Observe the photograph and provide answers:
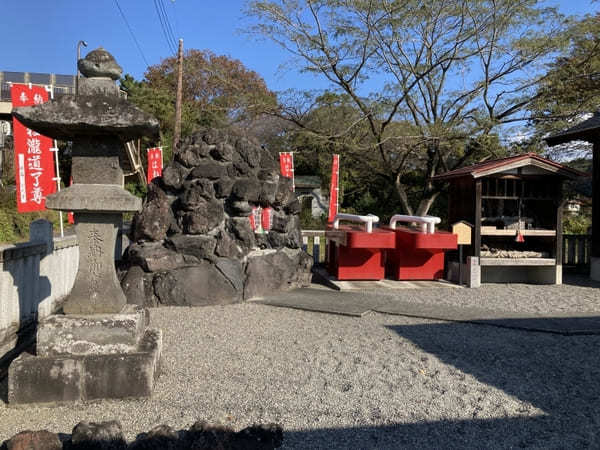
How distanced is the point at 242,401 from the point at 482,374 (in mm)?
2043

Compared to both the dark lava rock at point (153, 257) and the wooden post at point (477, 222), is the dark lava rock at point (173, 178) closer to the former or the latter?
the dark lava rock at point (153, 257)

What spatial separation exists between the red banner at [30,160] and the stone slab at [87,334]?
609cm

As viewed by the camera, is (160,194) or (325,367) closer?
(325,367)

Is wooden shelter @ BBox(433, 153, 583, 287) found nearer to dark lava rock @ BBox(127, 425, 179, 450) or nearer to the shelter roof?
dark lava rock @ BBox(127, 425, 179, 450)

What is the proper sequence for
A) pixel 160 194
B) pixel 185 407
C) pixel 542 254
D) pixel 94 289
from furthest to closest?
pixel 542 254 < pixel 160 194 < pixel 94 289 < pixel 185 407

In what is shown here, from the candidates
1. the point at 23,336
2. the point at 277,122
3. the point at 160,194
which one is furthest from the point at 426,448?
the point at 277,122

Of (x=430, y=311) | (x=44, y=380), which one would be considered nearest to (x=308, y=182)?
(x=430, y=311)

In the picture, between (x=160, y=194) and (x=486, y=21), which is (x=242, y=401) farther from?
(x=486, y=21)

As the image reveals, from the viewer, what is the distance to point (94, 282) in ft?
11.8

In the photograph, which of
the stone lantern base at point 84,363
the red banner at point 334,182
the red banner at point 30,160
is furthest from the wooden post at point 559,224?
the red banner at point 30,160

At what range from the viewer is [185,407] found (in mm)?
3105

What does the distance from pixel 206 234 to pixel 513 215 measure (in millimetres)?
6497

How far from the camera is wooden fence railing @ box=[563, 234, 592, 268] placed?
35.8 ft

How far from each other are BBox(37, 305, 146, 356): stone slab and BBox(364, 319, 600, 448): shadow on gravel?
68.5 inches
